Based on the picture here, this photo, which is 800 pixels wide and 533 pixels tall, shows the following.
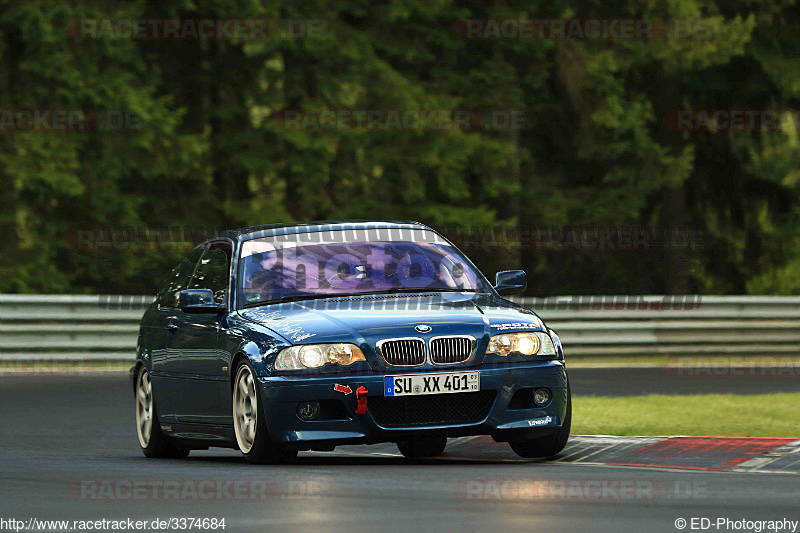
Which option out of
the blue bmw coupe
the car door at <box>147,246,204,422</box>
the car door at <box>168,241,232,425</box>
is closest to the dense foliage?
the car door at <box>147,246,204,422</box>

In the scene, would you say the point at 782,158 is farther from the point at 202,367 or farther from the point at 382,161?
the point at 202,367

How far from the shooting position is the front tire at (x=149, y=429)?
13.1 meters

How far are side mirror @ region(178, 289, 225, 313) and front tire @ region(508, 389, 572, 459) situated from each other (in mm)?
2142

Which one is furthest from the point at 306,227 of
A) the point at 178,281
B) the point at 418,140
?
the point at 418,140

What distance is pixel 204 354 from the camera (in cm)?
1227

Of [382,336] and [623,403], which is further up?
[382,336]

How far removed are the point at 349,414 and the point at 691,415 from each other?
4746mm

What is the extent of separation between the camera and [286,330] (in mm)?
11203

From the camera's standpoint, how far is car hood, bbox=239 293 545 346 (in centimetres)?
1109

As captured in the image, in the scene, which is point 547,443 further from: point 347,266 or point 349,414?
point 347,266

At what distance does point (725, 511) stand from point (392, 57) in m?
25.4

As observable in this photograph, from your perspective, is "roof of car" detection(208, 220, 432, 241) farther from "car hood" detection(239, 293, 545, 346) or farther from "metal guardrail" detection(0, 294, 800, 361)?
"metal guardrail" detection(0, 294, 800, 361)

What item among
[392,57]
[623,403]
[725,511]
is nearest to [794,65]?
[392,57]

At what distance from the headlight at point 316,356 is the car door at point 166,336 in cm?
191
